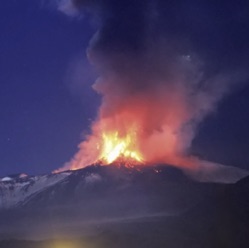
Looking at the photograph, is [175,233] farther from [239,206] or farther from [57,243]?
[57,243]

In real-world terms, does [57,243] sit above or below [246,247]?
above

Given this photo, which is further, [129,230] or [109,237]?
[129,230]

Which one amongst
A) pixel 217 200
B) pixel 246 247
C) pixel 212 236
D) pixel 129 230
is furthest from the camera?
pixel 129 230

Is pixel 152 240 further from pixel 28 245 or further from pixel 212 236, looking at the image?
pixel 28 245

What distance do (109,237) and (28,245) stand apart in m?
27.4

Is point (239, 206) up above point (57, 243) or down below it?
below

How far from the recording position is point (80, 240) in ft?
538

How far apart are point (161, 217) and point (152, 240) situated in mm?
49552

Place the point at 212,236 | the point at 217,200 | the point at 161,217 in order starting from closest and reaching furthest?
the point at 212,236 → the point at 217,200 → the point at 161,217

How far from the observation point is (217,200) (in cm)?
16150

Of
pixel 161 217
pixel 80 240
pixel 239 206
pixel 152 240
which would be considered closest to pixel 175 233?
pixel 152 240

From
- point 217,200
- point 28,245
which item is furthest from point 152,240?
point 28,245

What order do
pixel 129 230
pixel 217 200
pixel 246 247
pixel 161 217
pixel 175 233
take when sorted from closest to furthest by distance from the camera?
pixel 246 247
pixel 175 233
pixel 217 200
pixel 129 230
pixel 161 217

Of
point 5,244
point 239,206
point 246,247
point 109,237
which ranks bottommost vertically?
point 246,247
